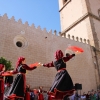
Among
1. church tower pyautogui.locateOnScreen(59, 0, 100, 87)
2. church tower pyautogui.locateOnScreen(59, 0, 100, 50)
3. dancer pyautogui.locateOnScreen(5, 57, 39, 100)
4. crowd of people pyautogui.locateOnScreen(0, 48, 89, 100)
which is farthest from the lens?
church tower pyautogui.locateOnScreen(59, 0, 100, 50)

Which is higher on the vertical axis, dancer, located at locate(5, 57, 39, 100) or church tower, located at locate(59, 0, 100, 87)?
church tower, located at locate(59, 0, 100, 87)

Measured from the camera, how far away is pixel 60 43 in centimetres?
1587

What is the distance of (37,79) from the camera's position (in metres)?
12.6

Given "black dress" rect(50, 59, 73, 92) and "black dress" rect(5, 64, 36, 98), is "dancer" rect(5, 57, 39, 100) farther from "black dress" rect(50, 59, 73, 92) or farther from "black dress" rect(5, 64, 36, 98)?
"black dress" rect(50, 59, 73, 92)

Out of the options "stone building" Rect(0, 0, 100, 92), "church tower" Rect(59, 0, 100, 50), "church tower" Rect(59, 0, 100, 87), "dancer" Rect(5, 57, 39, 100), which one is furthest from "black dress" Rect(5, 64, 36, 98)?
"church tower" Rect(59, 0, 100, 50)

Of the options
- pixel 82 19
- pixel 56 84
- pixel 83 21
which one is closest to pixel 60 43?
pixel 83 21

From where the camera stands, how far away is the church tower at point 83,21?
1809 cm

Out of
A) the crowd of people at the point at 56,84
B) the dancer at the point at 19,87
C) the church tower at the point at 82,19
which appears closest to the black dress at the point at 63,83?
the crowd of people at the point at 56,84

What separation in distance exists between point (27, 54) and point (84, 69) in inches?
257

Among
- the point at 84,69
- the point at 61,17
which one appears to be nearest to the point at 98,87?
the point at 84,69

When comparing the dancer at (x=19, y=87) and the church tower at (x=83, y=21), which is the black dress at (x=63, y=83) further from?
the church tower at (x=83, y=21)

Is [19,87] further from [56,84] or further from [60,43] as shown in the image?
[60,43]

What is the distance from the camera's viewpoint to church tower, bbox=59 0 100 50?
18.6m

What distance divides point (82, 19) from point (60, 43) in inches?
237
